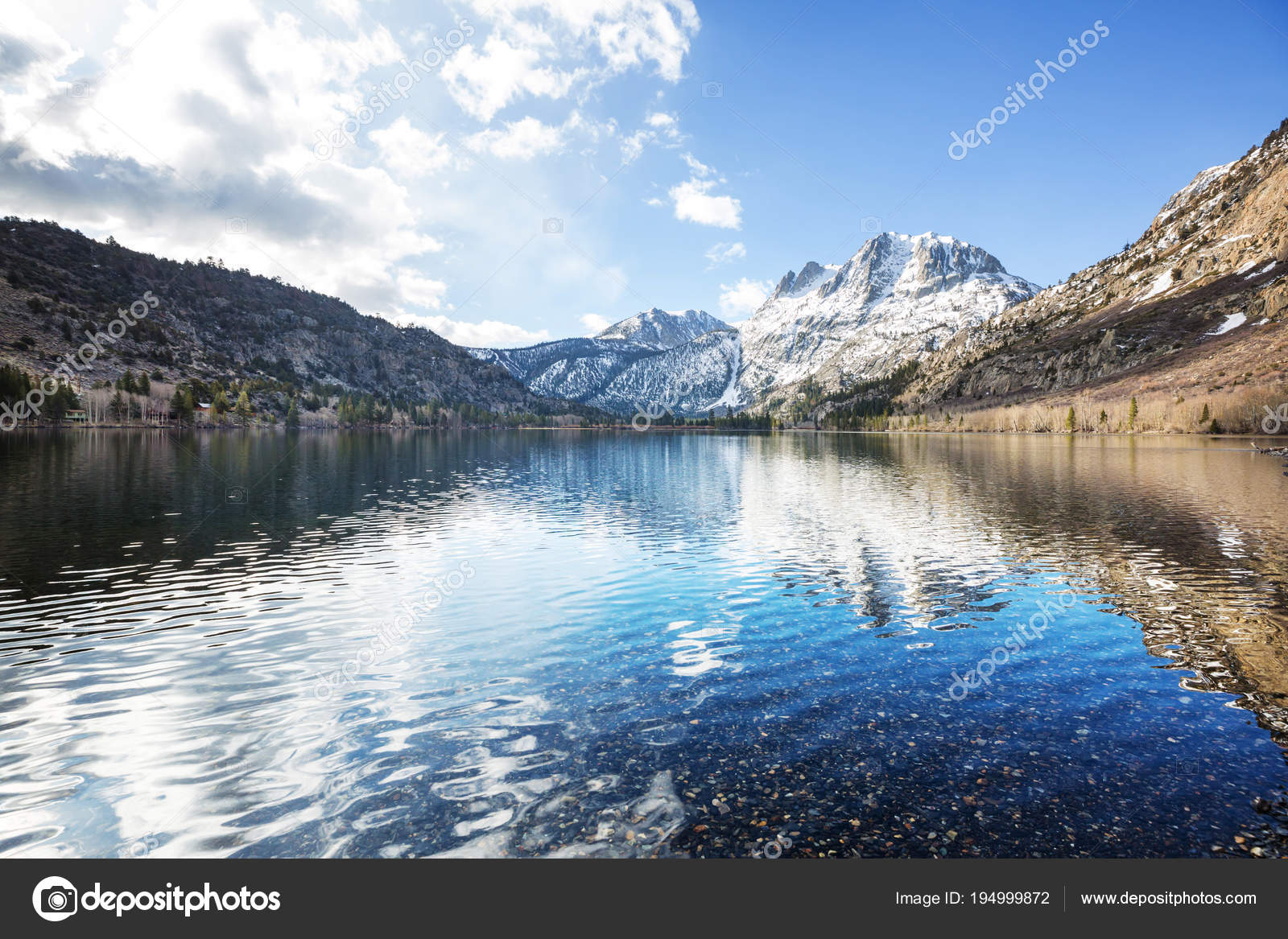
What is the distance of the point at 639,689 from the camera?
17.4 meters

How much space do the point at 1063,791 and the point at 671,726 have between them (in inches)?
315

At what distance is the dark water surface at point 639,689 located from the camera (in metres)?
11.1
